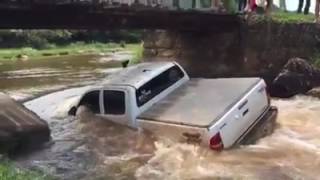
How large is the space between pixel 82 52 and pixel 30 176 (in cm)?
5169

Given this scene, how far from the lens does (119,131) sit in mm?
13617

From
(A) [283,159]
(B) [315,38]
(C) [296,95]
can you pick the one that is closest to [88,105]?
(A) [283,159]

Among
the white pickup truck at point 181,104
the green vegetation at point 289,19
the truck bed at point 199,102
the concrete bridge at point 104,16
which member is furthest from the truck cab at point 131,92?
the green vegetation at point 289,19

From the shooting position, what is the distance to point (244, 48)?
26781mm

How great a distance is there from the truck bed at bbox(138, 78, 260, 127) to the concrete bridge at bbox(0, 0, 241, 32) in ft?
14.1

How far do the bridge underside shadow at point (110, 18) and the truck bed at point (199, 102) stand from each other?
438 centimetres

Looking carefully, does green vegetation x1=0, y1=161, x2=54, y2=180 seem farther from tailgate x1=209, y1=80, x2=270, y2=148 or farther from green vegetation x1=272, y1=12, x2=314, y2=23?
green vegetation x1=272, y1=12, x2=314, y2=23

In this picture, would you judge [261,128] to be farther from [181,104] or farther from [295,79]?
[295,79]

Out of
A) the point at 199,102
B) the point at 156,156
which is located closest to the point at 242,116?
the point at 199,102

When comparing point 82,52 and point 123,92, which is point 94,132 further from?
point 82,52

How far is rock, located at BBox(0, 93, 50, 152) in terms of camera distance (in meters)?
12.4

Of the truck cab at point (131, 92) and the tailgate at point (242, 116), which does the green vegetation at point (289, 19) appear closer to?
the tailgate at point (242, 116)

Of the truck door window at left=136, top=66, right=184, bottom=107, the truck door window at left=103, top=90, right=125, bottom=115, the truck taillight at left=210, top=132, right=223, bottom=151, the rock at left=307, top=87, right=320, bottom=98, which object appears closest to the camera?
the truck taillight at left=210, top=132, right=223, bottom=151

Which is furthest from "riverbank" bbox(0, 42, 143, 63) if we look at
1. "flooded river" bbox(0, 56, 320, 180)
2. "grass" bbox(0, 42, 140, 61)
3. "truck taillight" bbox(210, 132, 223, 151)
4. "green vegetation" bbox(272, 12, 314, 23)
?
"truck taillight" bbox(210, 132, 223, 151)
